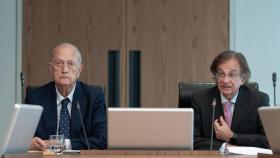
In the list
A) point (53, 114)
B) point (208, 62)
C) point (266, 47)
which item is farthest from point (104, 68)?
point (53, 114)

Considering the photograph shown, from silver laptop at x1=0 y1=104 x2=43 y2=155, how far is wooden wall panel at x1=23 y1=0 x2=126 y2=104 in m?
2.87

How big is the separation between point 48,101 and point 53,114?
10 centimetres

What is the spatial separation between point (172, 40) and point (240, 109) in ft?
6.28

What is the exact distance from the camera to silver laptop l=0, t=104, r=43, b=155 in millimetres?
2623

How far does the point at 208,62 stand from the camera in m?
5.82

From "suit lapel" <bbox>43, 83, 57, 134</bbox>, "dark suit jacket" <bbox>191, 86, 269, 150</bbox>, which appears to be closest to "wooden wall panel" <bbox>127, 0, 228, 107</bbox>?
"dark suit jacket" <bbox>191, 86, 269, 150</bbox>

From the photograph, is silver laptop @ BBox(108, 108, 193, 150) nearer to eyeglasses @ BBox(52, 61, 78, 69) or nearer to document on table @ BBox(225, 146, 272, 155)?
document on table @ BBox(225, 146, 272, 155)

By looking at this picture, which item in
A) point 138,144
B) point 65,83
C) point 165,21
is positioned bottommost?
point 138,144

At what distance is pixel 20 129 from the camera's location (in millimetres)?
2707

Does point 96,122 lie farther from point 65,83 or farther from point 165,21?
point 165,21

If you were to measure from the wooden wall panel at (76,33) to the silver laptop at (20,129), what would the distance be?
2.87 meters

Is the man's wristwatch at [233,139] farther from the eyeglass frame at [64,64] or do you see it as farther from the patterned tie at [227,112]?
the eyeglass frame at [64,64]

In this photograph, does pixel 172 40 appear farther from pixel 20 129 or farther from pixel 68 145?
pixel 20 129

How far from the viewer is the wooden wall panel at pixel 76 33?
5754 mm
